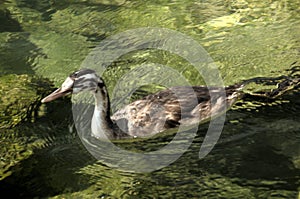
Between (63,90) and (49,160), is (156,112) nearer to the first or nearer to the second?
(63,90)

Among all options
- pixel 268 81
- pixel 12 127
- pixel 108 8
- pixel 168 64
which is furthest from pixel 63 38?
pixel 268 81

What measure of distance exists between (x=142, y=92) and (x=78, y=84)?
1.61 metres

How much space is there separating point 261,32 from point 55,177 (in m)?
4.79

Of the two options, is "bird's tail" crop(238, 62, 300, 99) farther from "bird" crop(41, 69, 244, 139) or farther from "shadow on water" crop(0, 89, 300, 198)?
"bird" crop(41, 69, 244, 139)

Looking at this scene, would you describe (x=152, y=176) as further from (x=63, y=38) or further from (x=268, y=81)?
(x=63, y=38)

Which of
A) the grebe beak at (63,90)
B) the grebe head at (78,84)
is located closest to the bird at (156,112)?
the grebe head at (78,84)

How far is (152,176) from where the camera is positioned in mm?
6957

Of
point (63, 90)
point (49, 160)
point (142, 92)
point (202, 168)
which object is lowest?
point (202, 168)

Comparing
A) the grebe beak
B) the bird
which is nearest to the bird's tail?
the bird

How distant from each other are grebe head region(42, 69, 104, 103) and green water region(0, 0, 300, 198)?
80 centimetres

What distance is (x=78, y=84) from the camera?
7.43 metres

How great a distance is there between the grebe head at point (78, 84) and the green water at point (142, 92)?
2.63ft

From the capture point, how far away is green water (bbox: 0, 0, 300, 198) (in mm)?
6852

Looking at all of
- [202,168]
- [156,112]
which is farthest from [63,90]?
[202,168]
